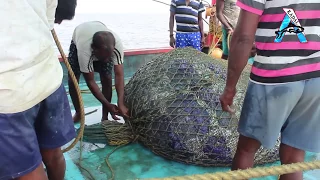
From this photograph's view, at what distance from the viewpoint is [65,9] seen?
7.80ft

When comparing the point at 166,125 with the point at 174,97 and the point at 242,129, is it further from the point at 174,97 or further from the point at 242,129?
the point at 242,129

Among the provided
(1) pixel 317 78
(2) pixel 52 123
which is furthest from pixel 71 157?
(1) pixel 317 78

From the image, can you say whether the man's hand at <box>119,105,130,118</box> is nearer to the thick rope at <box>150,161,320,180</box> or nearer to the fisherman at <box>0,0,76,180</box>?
the fisherman at <box>0,0,76,180</box>

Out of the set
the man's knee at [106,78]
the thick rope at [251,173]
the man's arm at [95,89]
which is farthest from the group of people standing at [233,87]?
the man's knee at [106,78]

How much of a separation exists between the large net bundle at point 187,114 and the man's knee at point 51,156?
1.08 m

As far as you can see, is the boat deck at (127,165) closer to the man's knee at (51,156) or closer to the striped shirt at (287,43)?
the man's knee at (51,156)

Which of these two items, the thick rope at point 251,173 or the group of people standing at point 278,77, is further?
the group of people standing at point 278,77

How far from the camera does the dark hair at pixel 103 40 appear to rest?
3.10m

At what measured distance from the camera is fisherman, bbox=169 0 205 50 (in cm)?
523

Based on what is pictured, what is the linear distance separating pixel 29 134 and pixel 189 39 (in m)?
4.00

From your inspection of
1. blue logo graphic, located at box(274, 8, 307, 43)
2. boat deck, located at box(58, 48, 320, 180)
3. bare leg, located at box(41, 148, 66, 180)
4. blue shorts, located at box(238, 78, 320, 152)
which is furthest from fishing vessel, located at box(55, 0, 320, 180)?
blue logo graphic, located at box(274, 8, 307, 43)

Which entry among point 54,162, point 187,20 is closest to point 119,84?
point 54,162

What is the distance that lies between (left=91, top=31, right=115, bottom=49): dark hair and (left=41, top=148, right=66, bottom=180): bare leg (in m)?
1.34

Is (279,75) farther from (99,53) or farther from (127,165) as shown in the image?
(99,53)
